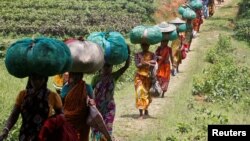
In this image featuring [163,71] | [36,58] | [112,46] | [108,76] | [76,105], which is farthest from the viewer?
[163,71]

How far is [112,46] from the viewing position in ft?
22.2

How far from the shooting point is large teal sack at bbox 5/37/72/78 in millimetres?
5102

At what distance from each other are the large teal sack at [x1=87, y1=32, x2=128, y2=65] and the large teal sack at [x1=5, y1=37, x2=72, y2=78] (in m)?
1.54

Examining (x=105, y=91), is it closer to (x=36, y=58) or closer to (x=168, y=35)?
(x=36, y=58)

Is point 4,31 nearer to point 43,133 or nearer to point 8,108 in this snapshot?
point 8,108

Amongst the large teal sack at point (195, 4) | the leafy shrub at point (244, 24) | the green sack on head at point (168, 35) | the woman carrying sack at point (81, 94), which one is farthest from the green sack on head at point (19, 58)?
the leafy shrub at point (244, 24)

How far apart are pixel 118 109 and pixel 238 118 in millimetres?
2512

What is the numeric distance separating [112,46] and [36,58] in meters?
1.84

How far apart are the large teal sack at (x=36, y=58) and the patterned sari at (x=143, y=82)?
4.92 m

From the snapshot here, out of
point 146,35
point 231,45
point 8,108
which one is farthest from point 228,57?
point 8,108

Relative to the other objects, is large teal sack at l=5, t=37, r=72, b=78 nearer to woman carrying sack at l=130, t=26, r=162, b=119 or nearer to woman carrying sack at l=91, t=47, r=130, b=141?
woman carrying sack at l=91, t=47, r=130, b=141

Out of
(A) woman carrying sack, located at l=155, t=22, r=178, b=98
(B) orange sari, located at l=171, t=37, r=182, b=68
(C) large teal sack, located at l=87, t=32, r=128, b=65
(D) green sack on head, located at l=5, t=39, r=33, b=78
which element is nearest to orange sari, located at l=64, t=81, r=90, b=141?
(D) green sack on head, located at l=5, t=39, r=33, b=78

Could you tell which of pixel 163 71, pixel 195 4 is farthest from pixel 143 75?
pixel 195 4

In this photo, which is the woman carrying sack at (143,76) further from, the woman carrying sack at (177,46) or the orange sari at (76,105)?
the woman carrying sack at (177,46)
